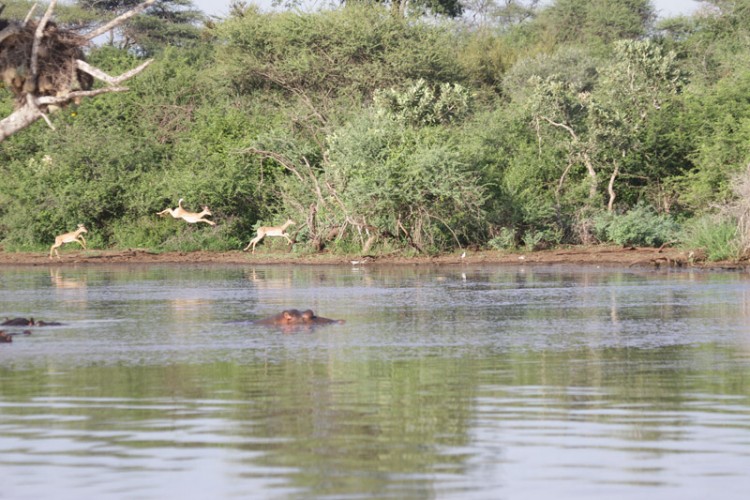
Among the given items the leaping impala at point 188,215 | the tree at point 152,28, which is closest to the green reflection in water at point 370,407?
the leaping impala at point 188,215

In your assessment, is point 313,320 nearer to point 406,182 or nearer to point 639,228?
point 406,182

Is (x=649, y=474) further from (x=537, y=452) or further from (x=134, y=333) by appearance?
(x=134, y=333)

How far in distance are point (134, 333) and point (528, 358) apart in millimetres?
5415

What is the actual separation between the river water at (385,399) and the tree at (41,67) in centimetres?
250

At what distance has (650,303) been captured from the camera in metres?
20.5

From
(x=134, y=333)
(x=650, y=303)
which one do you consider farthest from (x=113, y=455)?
(x=650, y=303)

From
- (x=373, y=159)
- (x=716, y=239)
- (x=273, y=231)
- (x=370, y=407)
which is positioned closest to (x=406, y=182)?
(x=373, y=159)

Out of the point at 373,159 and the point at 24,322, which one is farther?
the point at 373,159

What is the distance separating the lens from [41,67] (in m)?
12.7

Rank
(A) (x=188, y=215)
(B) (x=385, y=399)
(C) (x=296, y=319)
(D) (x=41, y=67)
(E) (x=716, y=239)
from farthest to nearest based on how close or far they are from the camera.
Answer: (A) (x=188, y=215), (E) (x=716, y=239), (C) (x=296, y=319), (D) (x=41, y=67), (B) (x=385, y=399)

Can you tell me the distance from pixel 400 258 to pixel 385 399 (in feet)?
71.5

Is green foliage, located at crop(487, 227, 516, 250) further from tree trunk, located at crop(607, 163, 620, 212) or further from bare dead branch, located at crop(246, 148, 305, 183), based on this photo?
bare dead branch, located at crop(246, 148, 305, 183)

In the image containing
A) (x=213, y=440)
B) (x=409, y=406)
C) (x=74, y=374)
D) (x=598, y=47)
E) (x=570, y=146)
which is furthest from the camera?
(x=598, y=47)

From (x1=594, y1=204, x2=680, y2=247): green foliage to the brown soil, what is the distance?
401 mm
